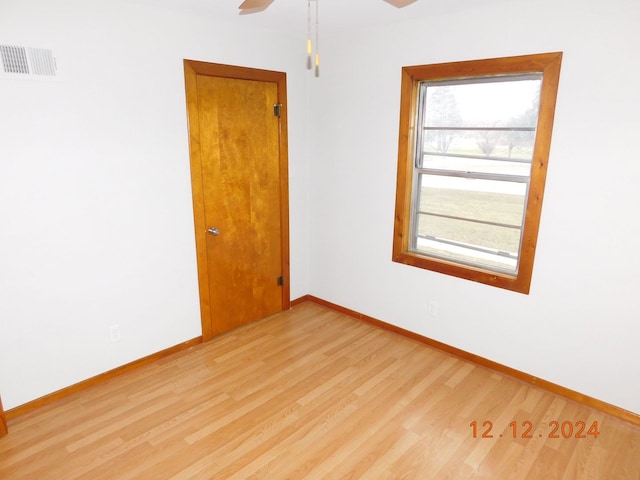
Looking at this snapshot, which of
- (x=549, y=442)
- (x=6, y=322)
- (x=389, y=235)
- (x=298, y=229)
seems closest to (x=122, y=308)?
(x=6, y=322)

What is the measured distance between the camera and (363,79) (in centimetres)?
329

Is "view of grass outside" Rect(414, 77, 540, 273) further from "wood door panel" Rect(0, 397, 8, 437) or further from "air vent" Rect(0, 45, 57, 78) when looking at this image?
"wood door panel" Rect(0, 397, 8, 437)

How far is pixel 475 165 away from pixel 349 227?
1.22 meters

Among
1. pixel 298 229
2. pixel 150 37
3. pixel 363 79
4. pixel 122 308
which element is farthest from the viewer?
pixel 298 229

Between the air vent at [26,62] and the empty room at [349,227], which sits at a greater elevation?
the air vent at [26,62]

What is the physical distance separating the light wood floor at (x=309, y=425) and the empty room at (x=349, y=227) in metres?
0.02

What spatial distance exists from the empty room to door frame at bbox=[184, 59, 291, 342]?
0.06 feet

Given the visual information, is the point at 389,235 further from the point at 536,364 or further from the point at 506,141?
the point at 536,364

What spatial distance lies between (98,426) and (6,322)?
2.59 ft

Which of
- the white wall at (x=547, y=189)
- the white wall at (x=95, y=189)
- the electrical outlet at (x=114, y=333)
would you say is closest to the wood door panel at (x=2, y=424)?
the white wall at (x=95, y=189)

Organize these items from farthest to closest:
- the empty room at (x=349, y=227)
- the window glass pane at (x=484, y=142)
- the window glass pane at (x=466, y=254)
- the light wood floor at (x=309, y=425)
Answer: the window glass pane at (x=466, y=254), the window glass pane at (x=484, y=142), the empty room at (x=349, y=227), the light wood floor at (x=309, y=425)

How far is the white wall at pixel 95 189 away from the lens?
2260 mm

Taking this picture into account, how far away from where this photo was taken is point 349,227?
367cm

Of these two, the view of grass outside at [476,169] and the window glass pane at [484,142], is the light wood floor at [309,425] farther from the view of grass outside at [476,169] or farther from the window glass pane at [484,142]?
the window glass pane at [484,142]
